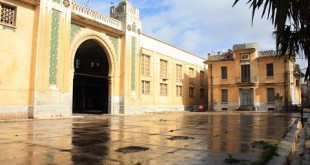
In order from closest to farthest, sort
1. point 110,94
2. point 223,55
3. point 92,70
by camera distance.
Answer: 1. point 110,94
2. point 92,70
3. point 223,55

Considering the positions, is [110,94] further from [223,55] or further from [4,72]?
[223,55]

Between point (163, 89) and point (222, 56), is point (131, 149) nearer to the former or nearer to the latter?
point (163, 89)

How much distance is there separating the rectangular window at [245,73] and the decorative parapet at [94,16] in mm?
16031

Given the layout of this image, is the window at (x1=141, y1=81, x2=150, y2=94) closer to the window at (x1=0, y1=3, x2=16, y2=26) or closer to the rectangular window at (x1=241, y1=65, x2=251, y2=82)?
the rectangular window at (x1=241, y1=65, x2=251, y2=82)

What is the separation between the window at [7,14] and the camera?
14.3 metres

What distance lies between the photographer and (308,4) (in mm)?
2617

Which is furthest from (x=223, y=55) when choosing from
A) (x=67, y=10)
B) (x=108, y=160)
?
(x=108, y=160)

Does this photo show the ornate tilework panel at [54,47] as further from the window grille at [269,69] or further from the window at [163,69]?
the window grille at [269,69]

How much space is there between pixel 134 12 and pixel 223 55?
13.7 meters

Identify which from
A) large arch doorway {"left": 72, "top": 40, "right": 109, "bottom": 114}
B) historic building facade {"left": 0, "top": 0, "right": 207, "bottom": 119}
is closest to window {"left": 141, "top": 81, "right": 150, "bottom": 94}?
historic building facade {"left": 0, "top": 0, "right": 207, "bottom": 119}

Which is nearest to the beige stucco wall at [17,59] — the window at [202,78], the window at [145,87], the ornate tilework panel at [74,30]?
the ornate tilework panel at [74,30]

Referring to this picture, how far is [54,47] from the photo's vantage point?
54.4 feet

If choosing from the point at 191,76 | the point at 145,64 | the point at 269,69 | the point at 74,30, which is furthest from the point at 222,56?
the point at 74,30

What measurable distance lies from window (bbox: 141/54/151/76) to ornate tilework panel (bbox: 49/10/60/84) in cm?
1028
